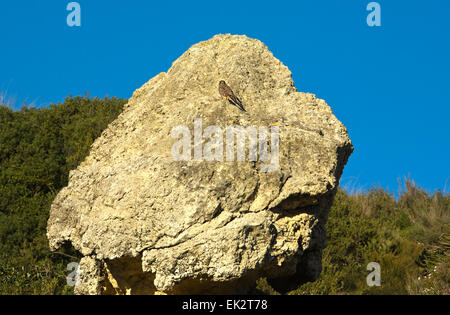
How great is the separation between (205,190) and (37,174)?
32.8 ft

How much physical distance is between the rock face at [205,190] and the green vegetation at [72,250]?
5.34m

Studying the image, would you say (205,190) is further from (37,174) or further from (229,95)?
(37,174)

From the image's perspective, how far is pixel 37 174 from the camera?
15719 mm

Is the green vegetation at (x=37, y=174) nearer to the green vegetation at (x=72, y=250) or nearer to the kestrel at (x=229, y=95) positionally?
the green vegetation at (x=72, y=250)

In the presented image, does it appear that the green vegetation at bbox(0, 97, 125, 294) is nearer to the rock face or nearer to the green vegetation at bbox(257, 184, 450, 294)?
the rock face

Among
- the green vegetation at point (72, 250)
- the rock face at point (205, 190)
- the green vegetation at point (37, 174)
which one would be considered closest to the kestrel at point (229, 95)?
the rock face at point (205, 190)

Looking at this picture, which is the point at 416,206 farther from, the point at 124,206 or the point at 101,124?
the point at 124,206

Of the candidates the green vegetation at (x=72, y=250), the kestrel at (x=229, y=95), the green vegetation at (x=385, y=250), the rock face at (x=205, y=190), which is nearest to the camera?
the rock face at (x=205, y=190)

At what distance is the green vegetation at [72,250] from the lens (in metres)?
14.6

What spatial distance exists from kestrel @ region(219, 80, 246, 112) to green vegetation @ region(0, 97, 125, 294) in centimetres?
600

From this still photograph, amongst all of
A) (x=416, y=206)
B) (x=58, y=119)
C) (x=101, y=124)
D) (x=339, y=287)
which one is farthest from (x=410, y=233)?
(x=58, y=119)

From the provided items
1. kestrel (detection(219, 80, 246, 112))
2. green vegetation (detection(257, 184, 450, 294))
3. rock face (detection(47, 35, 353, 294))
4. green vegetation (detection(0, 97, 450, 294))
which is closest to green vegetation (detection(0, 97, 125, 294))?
green vegetation (detection(0, 97, 450, 294))

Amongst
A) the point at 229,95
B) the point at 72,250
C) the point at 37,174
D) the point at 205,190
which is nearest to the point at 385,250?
the point at 72,250
